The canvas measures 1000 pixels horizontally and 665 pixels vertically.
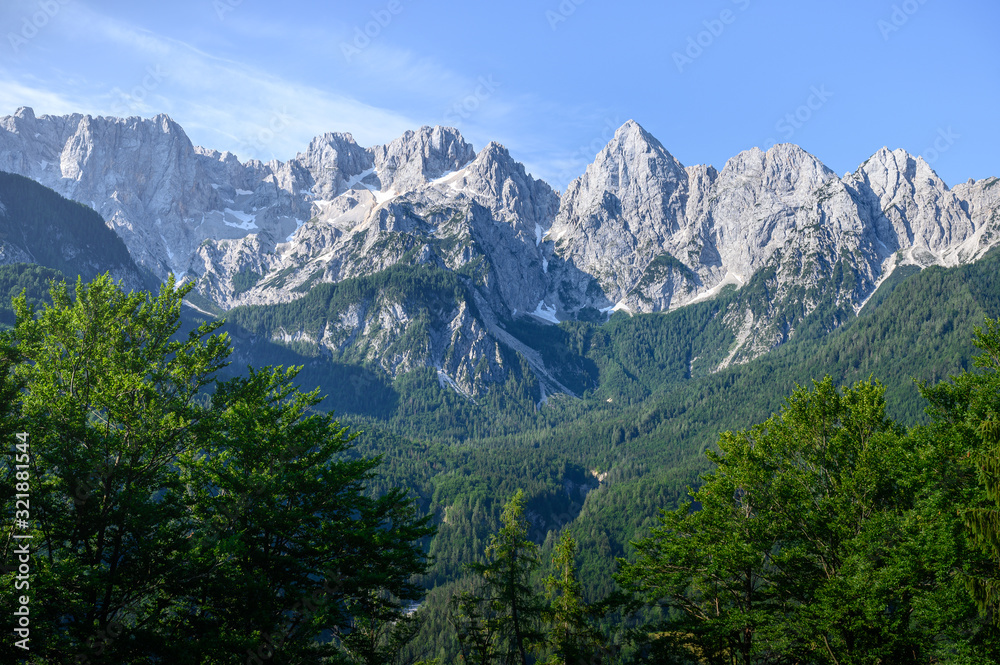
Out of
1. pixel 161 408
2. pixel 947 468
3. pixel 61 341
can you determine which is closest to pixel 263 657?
pixel 161 408

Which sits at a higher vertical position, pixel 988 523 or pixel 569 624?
pixel 988 523

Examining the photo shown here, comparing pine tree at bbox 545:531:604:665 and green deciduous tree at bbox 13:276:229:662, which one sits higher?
green deciduous tree at bbox 13:276:229:662

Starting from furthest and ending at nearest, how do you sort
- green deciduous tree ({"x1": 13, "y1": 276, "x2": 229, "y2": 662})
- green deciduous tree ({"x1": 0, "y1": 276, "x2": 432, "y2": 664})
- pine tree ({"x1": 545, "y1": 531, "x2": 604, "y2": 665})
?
pine tree ({"x1": 545, "y1": 531, "x2": 604, "y2": 665})
green deciduous tree ({"x1": 0, "y1": 276, "x2": 432, "y2": 664})
green deciduous tree ({"x1": 13, "y1": 276, "x2": 229, "y2": 662})

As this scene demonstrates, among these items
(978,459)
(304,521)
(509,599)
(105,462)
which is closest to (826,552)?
(978,459)

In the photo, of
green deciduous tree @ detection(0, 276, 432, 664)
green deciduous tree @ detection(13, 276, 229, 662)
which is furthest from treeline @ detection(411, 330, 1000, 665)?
green deciduous tree @ detection(13, 276, 229, 662)

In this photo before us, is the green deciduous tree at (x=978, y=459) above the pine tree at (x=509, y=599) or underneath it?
above

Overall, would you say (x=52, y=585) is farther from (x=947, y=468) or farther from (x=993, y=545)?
(x=947, y=468)

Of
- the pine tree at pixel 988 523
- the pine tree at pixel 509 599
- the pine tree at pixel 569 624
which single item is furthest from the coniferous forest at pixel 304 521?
the pine tree at pixel 509 599

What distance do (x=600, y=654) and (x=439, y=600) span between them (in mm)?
109672

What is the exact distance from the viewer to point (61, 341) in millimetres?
22125

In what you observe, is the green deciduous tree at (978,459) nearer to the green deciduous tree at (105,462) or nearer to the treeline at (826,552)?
the treeline at (826,552)

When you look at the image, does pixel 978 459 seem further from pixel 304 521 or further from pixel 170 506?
pixel 170 506

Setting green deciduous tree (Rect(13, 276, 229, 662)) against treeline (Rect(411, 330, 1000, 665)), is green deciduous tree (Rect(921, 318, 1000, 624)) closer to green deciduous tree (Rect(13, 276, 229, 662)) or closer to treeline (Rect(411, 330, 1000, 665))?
treeline (Rect(411, 330, 1000, 665))

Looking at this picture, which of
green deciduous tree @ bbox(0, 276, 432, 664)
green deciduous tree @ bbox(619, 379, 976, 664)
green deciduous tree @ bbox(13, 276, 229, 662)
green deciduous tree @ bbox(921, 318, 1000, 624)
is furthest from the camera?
green deciduous tree @ bbox(619, 379, 976, 664)
